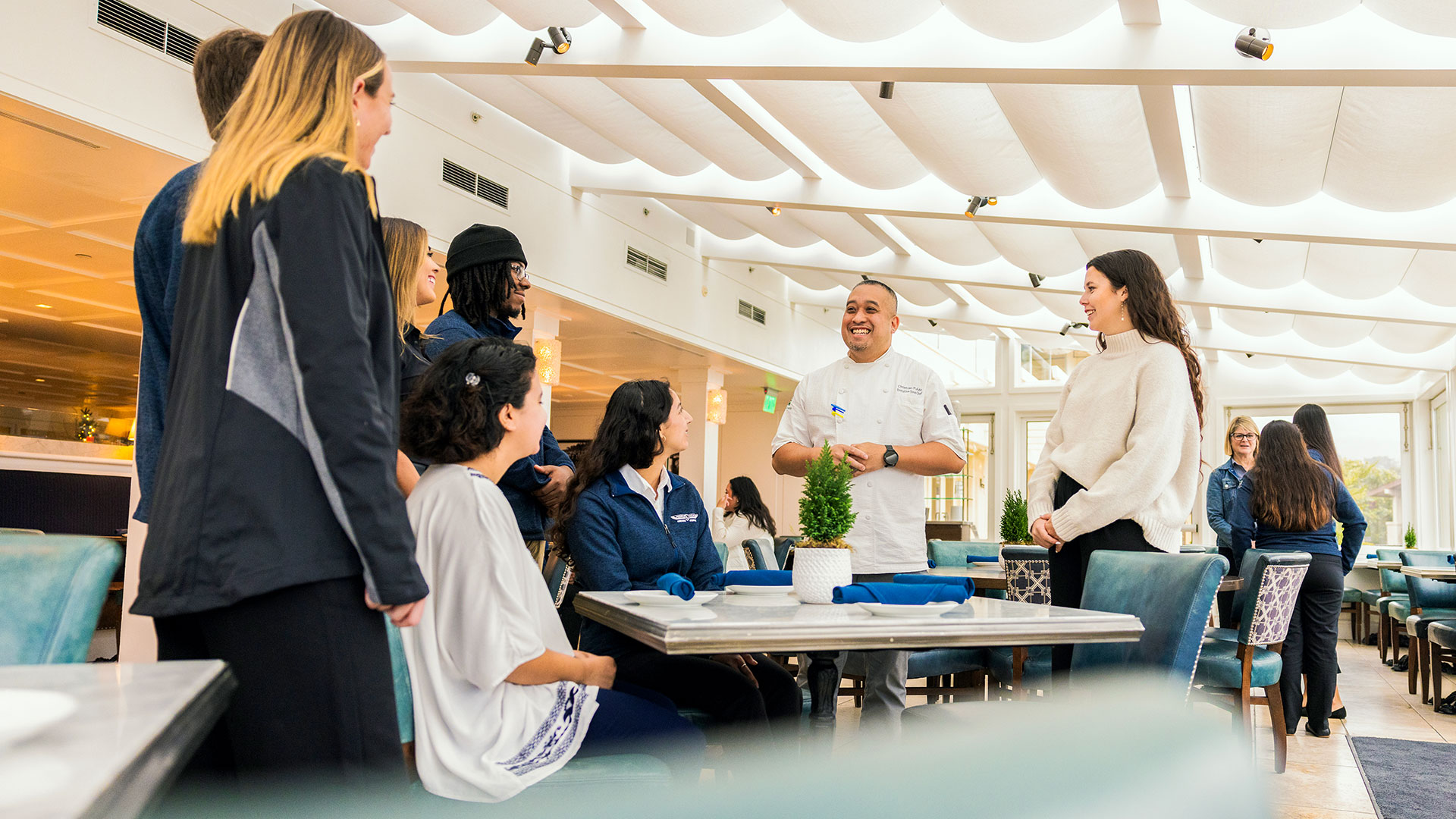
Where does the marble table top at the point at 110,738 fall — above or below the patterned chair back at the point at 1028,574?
above

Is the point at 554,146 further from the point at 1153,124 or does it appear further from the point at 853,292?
the point at 853,292

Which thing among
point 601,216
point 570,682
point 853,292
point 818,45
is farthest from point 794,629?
point 601,216

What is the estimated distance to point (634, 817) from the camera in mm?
343

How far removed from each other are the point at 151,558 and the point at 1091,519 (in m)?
1.91

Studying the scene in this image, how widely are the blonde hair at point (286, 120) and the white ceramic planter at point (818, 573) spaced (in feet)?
3.48

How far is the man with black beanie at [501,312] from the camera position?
8.16 ft

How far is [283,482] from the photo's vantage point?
1.14m

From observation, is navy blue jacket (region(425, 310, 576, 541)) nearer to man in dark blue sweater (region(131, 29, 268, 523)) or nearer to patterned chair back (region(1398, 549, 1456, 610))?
man in dark blue sweater (region(131, 29, 268, 523))

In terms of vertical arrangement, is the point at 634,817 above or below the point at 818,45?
below

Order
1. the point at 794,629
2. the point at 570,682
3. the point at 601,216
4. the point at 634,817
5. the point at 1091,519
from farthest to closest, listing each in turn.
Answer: the point at 601,216 → the point at 1091,519 → the point at 570,682 → the point at 794,629 → the point at 634,817

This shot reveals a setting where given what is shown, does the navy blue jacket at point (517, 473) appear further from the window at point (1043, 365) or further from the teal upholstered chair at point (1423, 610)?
the window at point (1043, 365)

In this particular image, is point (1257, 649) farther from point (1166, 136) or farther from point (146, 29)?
point (146, 29)

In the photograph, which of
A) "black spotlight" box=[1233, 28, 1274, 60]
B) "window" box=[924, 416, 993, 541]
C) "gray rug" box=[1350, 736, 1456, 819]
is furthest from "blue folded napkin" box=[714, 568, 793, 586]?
"window" box=[924, 416, 993, 541]

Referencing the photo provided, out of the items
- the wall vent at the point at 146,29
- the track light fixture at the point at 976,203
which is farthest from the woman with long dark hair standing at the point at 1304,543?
the wall vent at the point at 146,29
